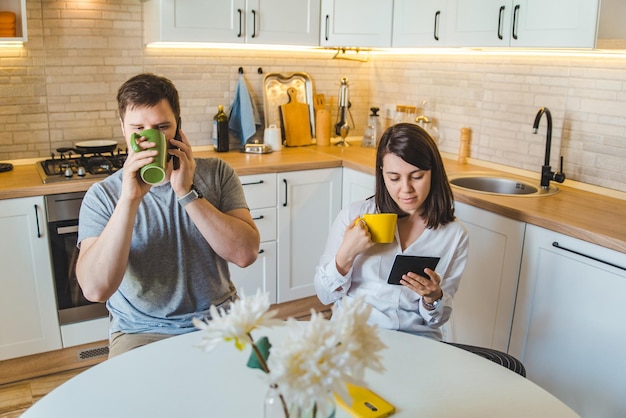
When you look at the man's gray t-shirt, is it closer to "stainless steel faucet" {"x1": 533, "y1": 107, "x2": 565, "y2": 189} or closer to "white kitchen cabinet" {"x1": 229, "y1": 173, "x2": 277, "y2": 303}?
"white kitchen cabinet" {"x1": 229, "y1": 173, "x2": 277, "y2": 303}

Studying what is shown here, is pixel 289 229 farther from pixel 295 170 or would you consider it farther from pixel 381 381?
pixel 381 381

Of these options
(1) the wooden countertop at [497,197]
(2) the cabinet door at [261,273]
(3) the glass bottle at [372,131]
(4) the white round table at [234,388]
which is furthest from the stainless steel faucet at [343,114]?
(4) the white round table at [234,388]

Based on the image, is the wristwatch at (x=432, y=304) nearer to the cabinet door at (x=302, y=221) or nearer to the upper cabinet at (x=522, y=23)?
the upper cabinet at (x=522, y=23)

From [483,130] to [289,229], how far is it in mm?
1161

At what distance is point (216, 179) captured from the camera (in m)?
1.98

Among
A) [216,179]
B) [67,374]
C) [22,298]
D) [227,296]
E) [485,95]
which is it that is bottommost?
[67,374]

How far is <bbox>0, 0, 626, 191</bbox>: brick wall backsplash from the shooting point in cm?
273

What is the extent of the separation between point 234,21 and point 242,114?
554 mm

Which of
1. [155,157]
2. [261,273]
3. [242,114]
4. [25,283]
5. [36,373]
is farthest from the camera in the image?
[242,114]

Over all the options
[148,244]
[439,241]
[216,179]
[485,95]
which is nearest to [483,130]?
[485,95]

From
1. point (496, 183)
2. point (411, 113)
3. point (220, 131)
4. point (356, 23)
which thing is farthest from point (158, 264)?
point (411, 113)

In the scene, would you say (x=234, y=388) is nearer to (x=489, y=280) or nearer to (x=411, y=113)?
(x=489, y=280)

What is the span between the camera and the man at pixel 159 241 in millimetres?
1708

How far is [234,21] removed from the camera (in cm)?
318
